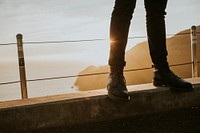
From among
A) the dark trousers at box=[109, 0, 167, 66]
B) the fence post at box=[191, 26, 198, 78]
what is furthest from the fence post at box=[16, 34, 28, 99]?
the fence post at box=[191, 26, 198, 78]

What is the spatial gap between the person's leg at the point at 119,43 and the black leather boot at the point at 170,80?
0.28m

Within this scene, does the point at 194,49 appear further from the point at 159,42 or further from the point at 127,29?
the point at 127,29

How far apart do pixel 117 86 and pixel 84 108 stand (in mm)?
199

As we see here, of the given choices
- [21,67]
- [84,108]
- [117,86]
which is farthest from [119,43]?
[21,67]

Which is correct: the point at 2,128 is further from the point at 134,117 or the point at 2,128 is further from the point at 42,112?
the point at 134,117

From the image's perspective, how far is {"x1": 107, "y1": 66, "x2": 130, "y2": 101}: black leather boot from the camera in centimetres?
129

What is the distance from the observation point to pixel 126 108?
4.56 feet

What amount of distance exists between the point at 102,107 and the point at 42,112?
0.98 feet

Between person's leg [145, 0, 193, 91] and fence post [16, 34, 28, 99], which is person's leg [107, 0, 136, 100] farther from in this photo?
fence post [16, 34, 28, 99]

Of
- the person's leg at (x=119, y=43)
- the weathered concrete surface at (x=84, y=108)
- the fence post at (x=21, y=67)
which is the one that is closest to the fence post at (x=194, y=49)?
the fence post at (x=21, y=67)

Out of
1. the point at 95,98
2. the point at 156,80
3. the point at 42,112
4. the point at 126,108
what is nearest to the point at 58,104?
the point at 42,112

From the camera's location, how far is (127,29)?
52.3 inches

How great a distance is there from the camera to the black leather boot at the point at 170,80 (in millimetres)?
1460

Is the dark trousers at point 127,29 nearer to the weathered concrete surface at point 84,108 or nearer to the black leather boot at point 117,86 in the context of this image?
the black leather boot at point 117,86
